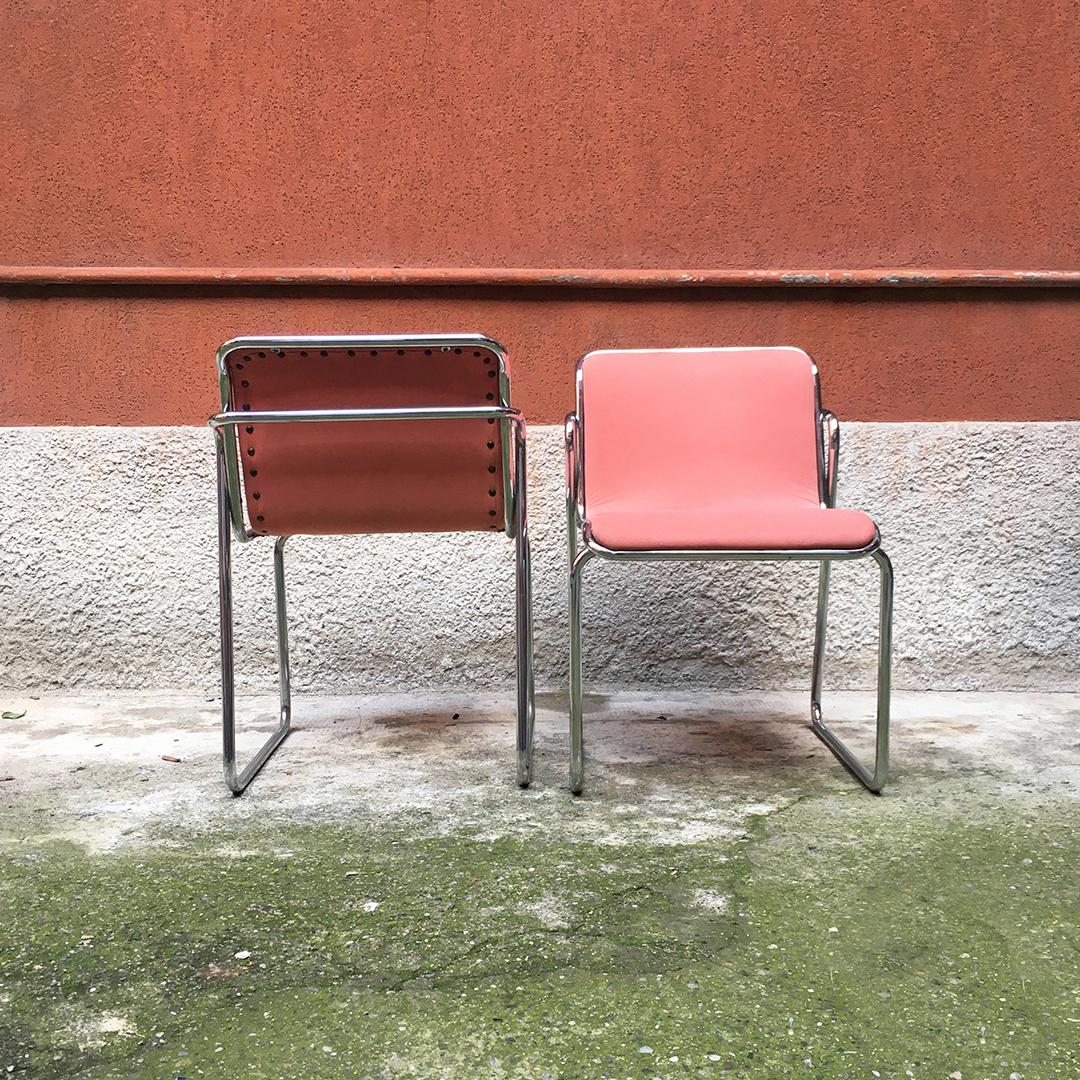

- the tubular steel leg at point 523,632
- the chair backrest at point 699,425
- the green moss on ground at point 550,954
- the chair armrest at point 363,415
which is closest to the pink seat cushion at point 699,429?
the chair backrest at point 699,425

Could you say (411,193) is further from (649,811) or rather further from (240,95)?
(649,811)

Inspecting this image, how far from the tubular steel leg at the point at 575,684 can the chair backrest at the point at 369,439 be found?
0.88 feet

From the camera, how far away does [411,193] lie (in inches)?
126

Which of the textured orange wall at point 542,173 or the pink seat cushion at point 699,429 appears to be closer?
the pink seat cushion at point 699,429

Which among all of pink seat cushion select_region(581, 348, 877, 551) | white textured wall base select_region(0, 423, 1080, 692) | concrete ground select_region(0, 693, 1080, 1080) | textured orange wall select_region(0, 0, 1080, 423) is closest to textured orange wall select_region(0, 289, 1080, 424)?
textured orange wall select_region(0, 0, 1080, 423)

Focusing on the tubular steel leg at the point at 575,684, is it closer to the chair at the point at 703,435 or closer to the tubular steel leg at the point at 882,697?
the chair at the point at 703,435

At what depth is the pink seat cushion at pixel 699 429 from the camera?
2.77 m

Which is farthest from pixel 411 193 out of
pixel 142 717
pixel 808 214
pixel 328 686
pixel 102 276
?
pixel 142 717

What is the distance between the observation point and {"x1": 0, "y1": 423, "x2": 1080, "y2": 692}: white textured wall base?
128 inches

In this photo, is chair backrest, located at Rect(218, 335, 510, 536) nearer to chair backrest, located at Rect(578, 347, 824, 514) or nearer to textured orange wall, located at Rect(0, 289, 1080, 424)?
chair backrest, located at Rect(578, 347, 824, 514)

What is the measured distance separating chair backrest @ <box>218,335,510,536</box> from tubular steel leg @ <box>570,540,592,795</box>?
27 centimetres

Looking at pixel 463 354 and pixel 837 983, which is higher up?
pixel 463 354

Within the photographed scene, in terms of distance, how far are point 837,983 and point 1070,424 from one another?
7.74 feet

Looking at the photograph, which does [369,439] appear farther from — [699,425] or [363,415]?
[699,425]
